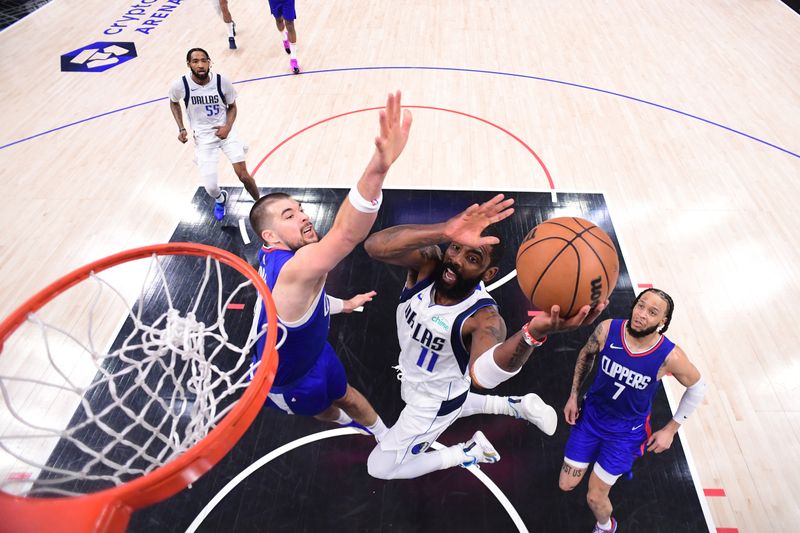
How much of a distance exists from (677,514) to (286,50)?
813 centimetres

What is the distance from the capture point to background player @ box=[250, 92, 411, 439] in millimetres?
2025

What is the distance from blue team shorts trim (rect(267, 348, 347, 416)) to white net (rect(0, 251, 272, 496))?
1.00ft

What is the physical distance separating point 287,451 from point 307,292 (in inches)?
66.3

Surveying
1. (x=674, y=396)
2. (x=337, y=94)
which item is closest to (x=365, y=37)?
(x=337, y=94)

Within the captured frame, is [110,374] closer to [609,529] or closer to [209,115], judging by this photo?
[209,115]

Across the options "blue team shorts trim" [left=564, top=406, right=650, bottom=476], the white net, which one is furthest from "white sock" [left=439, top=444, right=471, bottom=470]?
the white net

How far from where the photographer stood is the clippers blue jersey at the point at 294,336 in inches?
114

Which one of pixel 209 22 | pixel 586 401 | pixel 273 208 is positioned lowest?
pixel 209 22

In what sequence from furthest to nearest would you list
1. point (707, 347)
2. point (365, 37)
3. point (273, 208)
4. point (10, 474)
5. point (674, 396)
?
point (365, 37) < point (707, 347) < point (674, 396) < point (10, 474) < point (273, 208)

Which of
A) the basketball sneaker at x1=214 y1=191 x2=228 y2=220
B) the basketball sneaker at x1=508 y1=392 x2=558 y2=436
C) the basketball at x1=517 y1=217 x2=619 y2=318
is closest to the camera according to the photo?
A: the basketball at x1=517 y1=217 x2=619 y2=318

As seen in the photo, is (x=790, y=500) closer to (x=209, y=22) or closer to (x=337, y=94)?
(x=337, y=94)

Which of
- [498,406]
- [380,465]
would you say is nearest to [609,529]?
[498,406]

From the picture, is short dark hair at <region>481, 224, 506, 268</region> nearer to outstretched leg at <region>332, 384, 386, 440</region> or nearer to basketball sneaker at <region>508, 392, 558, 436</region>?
basketball sneaker at <region>508, 392, 558, 436</region>

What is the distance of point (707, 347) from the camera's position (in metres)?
4.38
